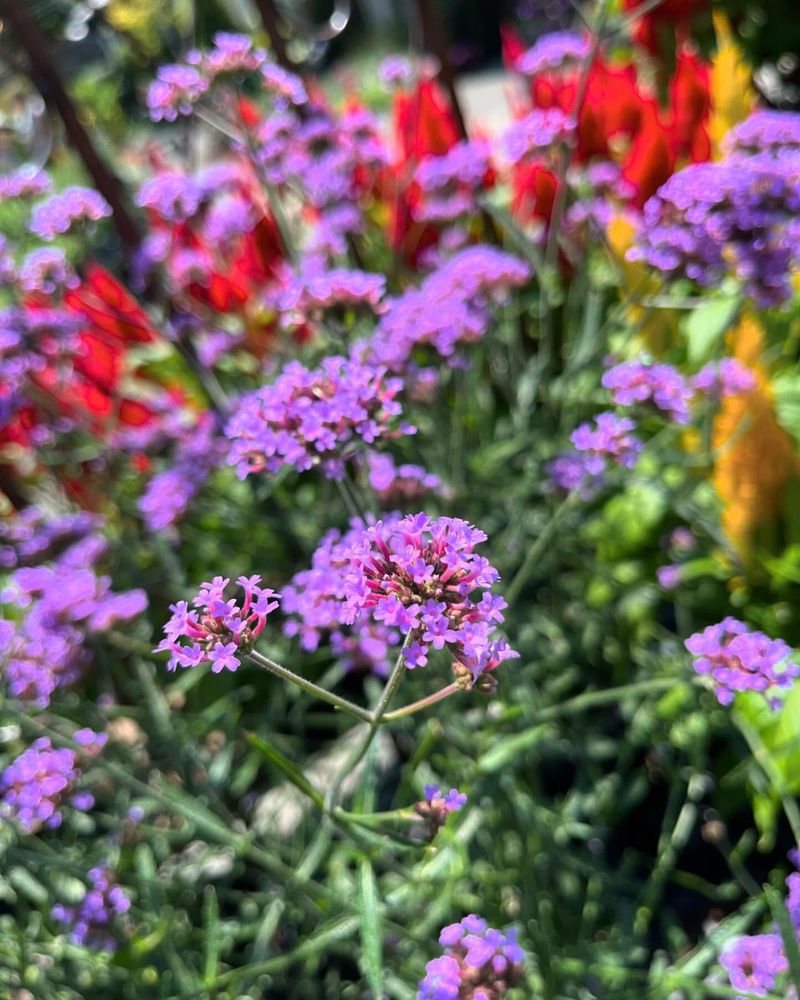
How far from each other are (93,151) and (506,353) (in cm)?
89

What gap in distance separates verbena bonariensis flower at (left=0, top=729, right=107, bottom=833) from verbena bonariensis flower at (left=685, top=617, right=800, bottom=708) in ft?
2.30

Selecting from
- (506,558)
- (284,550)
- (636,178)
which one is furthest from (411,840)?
(636,178)

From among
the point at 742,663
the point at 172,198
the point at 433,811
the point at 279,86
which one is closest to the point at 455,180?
the point at 279,86

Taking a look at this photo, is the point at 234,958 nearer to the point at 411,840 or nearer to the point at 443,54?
the point at 411,840

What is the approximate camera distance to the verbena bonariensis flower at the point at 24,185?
4.98 ft

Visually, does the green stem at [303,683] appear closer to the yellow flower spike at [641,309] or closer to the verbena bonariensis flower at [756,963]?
the verbena bonariensis flower at [756,963]

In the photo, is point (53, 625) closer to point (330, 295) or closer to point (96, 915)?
point (96, 915)

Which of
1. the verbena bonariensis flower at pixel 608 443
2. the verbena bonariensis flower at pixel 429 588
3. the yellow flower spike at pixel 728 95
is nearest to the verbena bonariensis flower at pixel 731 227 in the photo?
the verbena bonariensis flower at pixel 608 443

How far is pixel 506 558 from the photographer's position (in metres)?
1.35

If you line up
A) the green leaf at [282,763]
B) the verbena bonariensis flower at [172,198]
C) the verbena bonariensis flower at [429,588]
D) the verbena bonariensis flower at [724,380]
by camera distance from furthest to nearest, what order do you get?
Answer: the verbena bonariensis flower at [172,198]
the verbena bonariensis flower at [724,380]
the green leaf at [282,763]
the verbena bonariensis flower at [429,588]

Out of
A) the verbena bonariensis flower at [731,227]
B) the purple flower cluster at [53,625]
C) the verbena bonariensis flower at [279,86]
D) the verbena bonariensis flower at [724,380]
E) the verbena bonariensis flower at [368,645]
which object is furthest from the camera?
the verbena bonariensis flower at [279,86]

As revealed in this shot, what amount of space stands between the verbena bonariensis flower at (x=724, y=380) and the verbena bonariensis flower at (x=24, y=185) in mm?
1135

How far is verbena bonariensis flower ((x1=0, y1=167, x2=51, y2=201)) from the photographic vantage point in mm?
1518

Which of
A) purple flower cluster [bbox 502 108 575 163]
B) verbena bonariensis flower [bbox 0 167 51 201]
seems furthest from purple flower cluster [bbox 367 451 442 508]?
verbena bonariensis flower [bbox 0 167 51 201]
